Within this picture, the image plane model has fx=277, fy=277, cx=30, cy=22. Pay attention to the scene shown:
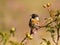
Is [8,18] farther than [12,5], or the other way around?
[12,5]

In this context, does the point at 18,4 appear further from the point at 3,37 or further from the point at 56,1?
the point at 3,37

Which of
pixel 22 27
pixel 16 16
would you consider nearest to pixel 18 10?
pixel 16 16

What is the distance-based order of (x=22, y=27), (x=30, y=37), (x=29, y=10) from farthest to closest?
(x=29, y=10) → (x=22, y=27) → (x=30, y=37)

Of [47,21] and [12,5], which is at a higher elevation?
[47,21]

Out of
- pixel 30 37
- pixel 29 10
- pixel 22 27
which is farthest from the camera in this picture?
pixel 29 10

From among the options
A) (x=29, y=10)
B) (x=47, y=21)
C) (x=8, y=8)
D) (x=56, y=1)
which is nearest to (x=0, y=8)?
(x=8, y=8)

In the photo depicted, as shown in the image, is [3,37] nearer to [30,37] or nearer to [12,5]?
[30,37]

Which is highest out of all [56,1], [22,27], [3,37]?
[3,37]

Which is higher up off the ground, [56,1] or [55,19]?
[55,19]

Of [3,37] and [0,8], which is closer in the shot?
[3,37]
